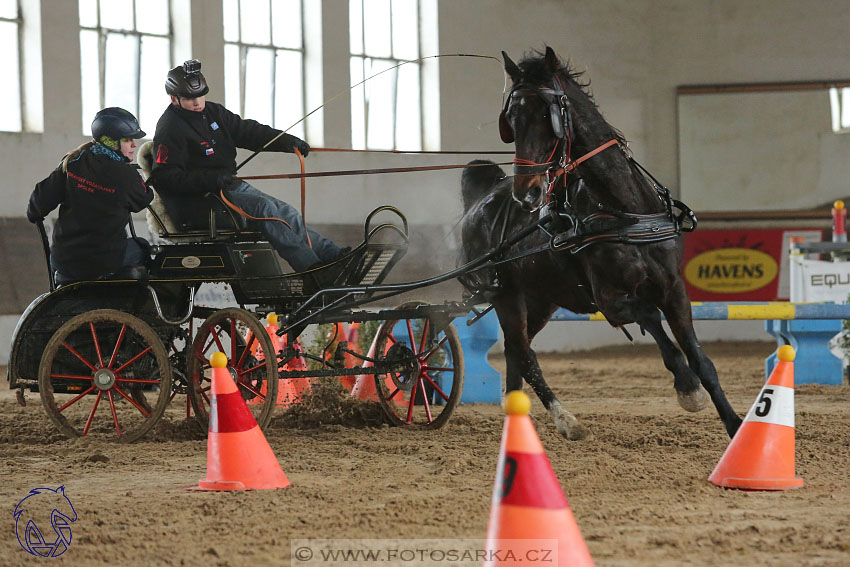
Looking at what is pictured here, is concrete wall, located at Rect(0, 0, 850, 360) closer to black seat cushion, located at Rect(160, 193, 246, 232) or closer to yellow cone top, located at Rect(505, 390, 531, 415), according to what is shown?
black seat cushion, located at Rect(160, 193, 246, 232)

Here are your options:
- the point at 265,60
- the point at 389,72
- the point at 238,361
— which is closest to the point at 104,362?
the point at 238,361

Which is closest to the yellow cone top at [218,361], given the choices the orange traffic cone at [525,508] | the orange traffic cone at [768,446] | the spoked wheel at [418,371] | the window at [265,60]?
the orange traffic cone at [525,508]

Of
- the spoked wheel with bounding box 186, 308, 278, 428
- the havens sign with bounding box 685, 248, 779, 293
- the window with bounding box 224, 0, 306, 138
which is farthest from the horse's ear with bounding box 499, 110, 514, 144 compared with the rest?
the havens sign with bounding box 685, 248, 779, 293

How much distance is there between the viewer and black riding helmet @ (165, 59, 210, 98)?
17.1 ft

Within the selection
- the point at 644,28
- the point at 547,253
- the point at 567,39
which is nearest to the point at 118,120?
the point at 547,253

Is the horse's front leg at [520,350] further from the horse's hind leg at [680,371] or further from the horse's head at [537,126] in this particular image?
the horse's head at [537,126]

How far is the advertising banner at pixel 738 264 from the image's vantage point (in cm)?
1444

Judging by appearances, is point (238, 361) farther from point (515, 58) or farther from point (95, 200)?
point (515, 58)

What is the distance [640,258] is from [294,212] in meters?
1.88

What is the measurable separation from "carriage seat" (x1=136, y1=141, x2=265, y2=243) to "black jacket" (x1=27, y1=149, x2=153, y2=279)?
0.17 metres

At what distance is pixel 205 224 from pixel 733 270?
10.9m

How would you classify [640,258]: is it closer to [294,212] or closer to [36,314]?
[294,212]
